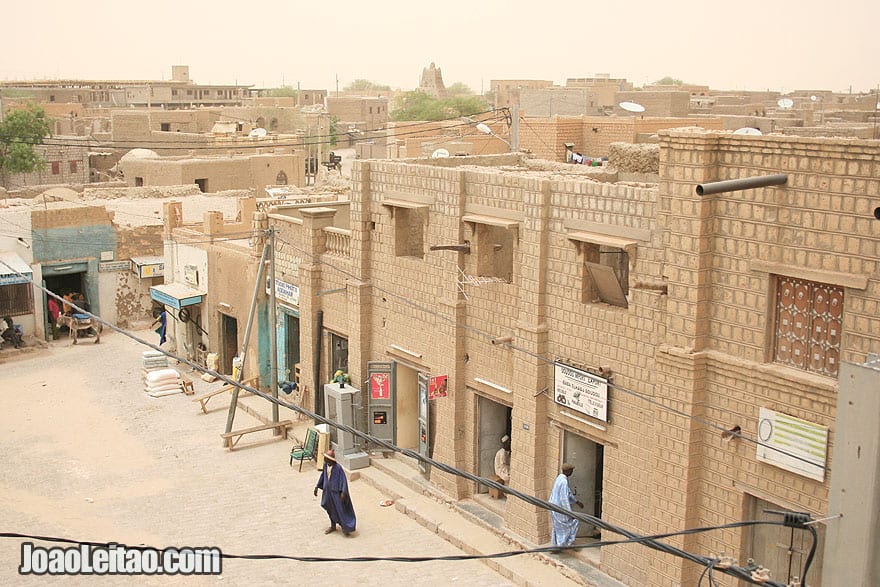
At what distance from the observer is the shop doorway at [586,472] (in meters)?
14.0

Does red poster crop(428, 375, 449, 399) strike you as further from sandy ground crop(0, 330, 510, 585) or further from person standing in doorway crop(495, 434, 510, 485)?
sandy ground crop(0, 330, 510, 585)

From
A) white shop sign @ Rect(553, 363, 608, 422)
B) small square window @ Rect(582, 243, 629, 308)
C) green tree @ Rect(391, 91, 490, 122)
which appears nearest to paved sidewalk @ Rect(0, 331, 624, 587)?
white shop sign @ Rect(553, 363, 608, 422)

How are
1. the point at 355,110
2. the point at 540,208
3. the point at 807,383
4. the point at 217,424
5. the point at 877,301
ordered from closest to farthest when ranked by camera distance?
the point at 877,301, the point at 807,383, the point at 540,208, the point at 217,424, the point at 355,110

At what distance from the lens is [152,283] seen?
3042cm

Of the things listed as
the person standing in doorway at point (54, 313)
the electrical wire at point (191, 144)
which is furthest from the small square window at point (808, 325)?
the electrical wire at point (191, 144)

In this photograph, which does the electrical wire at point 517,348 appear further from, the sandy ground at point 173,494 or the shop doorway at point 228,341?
the shop doorway at point 228,341

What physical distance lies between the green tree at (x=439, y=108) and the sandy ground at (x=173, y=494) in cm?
6351

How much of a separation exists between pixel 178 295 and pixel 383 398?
361 inches

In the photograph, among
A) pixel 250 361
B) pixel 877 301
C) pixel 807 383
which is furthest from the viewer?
pixel 250 361

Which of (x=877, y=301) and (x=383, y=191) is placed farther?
(x=383, y=191)

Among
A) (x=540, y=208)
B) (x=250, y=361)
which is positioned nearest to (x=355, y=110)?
(x=250, y=361)

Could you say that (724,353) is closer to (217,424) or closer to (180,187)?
(217,424)

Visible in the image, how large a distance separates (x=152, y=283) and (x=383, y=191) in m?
15.1

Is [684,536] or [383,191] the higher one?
[383,191]
